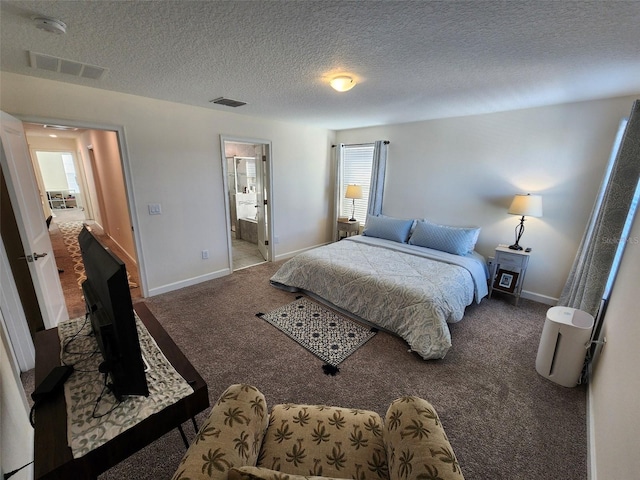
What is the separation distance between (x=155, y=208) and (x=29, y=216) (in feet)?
3.82

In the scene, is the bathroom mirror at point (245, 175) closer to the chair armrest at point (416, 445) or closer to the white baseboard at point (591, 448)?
the chair armrest at point (416, 445)

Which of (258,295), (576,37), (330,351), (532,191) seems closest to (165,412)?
(330,351)

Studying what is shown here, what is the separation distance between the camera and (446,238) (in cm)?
355

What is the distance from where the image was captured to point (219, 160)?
12.0 feet

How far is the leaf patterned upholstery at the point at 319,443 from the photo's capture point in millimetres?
849

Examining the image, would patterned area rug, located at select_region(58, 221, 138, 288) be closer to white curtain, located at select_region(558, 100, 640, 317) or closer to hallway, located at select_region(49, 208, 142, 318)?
hallway, located at select_region(49, 208, 142, 318)

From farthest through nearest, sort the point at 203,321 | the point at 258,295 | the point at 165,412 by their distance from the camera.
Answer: the point at 258,295 < the point at 203,321 < the point at 165,412

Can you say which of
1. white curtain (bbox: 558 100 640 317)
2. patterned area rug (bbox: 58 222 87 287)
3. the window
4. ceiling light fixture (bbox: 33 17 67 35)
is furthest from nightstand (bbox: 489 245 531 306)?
patterned area rug (bbox: 58 222 87 287)

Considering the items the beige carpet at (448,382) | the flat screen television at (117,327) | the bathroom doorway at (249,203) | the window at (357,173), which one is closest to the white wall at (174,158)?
the bathroom doorway at (249,203)

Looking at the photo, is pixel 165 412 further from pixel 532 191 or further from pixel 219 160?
pixel 532 191

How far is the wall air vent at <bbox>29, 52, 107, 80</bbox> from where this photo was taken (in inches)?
75.3

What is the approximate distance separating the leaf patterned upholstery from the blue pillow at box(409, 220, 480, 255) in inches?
110

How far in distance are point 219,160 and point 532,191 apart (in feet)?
13.3

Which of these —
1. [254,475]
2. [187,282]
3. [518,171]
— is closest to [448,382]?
[254,475]
